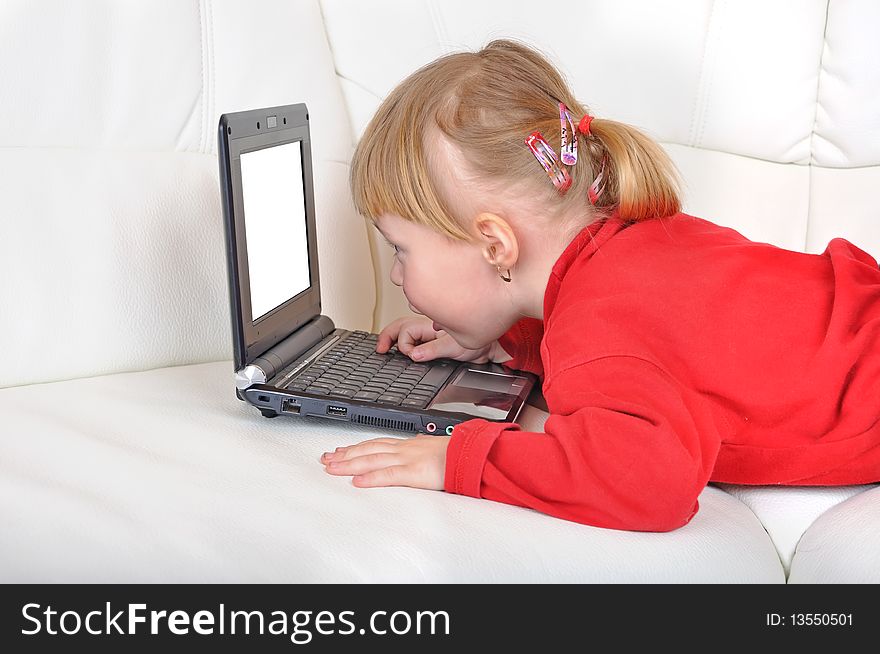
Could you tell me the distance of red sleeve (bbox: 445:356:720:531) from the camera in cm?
89

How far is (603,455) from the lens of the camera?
90 cm

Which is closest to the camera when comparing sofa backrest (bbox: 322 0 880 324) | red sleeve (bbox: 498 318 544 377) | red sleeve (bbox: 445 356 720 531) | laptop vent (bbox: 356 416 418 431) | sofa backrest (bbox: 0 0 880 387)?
red sleeve (bbox: 445 356 720 531)

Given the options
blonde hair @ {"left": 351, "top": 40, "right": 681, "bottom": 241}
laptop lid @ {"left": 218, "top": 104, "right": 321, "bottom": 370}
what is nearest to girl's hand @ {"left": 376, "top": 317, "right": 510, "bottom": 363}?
laptop lid @ {"left": 218, "top": 104, "right": 321, "bottom": 370}

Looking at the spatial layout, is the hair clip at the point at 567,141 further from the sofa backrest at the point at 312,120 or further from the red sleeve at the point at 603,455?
the sofa backrest at the point at 312,120

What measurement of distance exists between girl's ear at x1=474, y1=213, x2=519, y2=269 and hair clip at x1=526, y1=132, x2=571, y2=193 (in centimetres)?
7

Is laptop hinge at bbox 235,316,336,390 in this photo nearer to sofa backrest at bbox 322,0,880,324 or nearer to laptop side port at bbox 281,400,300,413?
laptop side port at bbox 281,400,300,413

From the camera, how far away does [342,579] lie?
2.50 ft

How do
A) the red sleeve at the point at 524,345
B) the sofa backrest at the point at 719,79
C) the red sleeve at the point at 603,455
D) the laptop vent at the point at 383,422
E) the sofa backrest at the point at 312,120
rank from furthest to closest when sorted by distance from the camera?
the sofa backrest at the point at 719,79 < the red sleeve at the point at 524,345 < the sofa backrest at the point at 312,120 < the laptop vent at the point at 383,422 < the red sleeve at the point at 603,455

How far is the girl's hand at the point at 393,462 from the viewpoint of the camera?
3.10 feet

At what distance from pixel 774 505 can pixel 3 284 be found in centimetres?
87

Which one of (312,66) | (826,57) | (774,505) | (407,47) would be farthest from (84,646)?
(826,57)

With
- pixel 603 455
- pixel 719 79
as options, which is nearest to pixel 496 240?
pixel 603 455

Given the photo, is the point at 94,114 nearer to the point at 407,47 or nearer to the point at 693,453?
the point at 407,47

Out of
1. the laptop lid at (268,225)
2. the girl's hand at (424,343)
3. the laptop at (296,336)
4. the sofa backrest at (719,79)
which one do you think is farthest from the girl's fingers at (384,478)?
the sofa backrest at (719,79)
